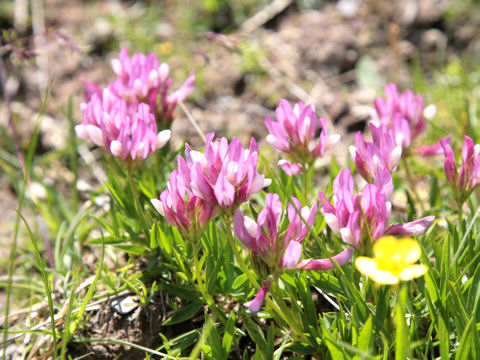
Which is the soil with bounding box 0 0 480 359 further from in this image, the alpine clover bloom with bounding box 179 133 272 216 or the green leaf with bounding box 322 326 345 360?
the green leaf with bounding box 322 326 345 360

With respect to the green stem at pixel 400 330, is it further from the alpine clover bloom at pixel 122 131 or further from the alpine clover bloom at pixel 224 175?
the alpine clover bloom at pixel 122 131

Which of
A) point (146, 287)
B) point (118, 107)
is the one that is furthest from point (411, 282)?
point (118, 107)

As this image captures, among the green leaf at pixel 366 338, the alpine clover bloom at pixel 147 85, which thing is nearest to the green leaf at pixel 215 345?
the green leaf at pixel 366 338

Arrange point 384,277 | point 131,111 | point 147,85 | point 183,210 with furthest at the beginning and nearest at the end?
point 147,85 → point 131,111 → point 183,210 → point 384,277

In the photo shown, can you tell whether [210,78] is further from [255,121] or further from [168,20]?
[168,20]

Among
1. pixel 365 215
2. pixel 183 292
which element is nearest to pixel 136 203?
pixel 183 292

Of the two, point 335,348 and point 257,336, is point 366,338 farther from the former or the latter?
point 257,336
